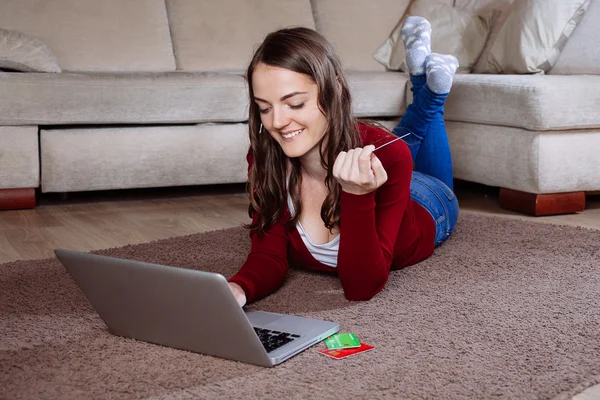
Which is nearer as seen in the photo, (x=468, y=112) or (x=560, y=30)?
(x=468, y=112)

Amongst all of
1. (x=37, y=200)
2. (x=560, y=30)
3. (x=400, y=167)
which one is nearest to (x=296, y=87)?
(x=400, y=167)

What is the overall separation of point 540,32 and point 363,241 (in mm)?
2072

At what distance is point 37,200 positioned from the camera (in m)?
3.16

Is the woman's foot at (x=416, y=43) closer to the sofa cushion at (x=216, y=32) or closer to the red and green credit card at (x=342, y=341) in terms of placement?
the sofa cushion at (x=216, y=32)

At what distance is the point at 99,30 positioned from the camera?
3504 mm

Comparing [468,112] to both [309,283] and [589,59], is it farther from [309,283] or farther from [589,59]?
[309,283]

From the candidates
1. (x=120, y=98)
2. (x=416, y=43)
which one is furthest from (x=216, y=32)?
(x=416, y=43)

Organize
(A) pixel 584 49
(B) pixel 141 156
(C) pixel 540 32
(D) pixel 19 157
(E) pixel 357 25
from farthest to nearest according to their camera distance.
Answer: (E) pixel 357 25, (C) pixel 540 32, (A) pixel 584 49, (B) pixel 141 156, (D) pixel 19 157

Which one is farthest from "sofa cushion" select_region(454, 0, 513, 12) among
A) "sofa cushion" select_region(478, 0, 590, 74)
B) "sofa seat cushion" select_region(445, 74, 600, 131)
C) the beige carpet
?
the beige carpet

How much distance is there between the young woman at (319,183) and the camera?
163 centimetres

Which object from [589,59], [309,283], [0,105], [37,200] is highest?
[589,59]

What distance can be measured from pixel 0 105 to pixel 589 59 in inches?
90.0

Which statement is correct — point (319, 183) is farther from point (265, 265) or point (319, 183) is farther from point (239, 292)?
point (239, 292)

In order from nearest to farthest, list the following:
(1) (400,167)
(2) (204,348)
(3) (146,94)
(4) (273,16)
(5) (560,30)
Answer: (2) (204,348), (1) (400,167), (3) (146,94), (5) (560,30), (4) (273,16)
